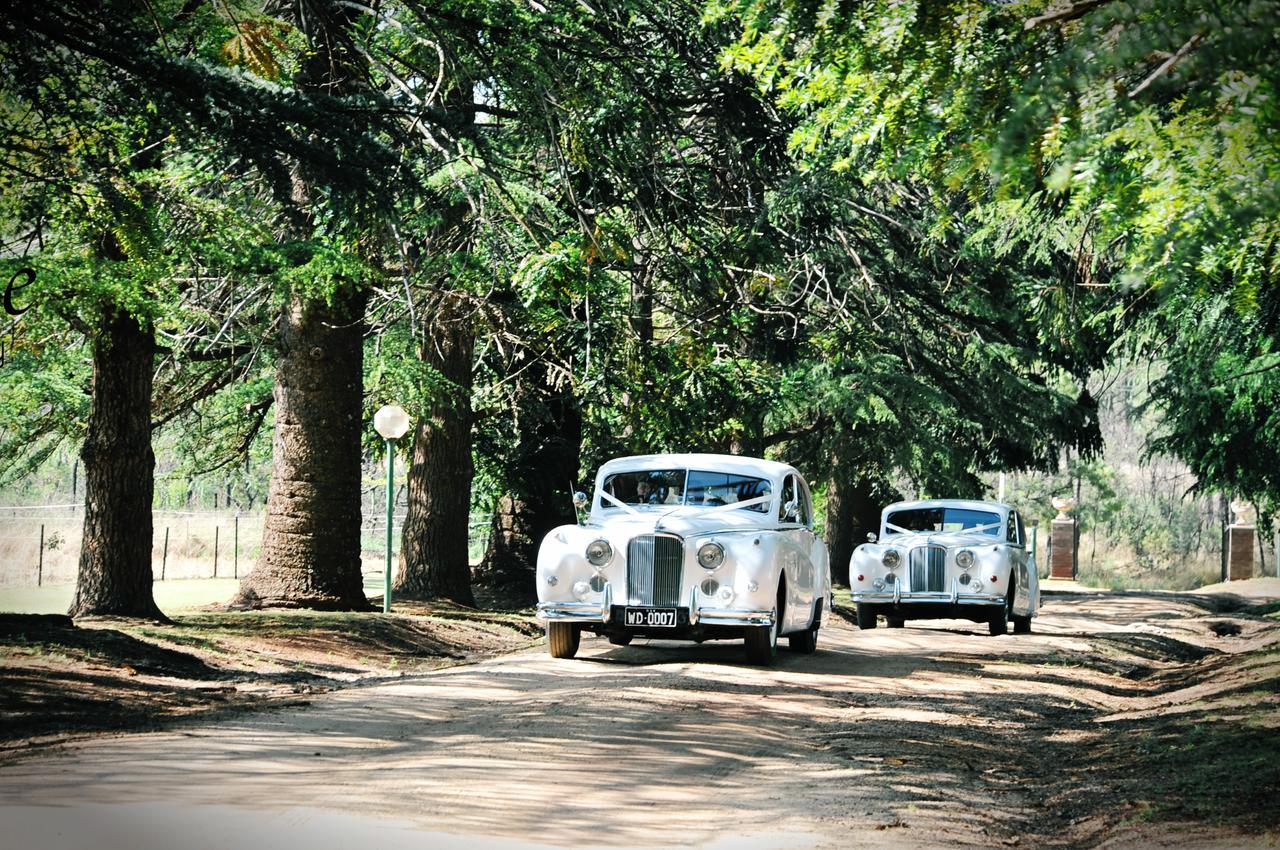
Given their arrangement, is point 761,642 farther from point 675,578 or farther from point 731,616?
point 675,578

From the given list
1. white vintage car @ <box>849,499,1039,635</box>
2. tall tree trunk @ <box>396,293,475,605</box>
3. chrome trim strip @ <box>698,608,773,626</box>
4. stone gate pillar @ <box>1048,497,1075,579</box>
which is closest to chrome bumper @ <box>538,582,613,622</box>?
chrome trim strip @ <box>698,608,773,626</box>

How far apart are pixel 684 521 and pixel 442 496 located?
851 centimetres

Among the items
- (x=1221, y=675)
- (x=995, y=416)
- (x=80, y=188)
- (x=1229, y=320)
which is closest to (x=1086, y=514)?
(x=995, y=416)

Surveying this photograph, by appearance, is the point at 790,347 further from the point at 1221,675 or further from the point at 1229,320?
the point at 1221,675

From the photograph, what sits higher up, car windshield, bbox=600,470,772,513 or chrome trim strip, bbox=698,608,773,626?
car windshield, bbox=600,470,772,513

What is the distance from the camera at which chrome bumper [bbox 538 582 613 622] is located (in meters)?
15.1

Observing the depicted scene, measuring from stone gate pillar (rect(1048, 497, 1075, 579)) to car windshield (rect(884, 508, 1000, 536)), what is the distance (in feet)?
96.9

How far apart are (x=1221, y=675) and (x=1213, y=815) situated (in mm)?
9090

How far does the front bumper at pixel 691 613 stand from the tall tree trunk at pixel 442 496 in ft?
26.6

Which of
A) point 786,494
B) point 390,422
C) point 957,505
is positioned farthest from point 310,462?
point 957,505

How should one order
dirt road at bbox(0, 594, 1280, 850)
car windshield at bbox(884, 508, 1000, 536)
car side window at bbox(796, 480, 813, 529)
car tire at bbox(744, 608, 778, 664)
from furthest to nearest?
car windshield at bbox(884, 508, 1000, 536) < car side window at bbox(796, 480, 813, 529) < car tire at bbox(744, 608, 778, 664) < dirt road at bbox(0, 594, 1280, 850)

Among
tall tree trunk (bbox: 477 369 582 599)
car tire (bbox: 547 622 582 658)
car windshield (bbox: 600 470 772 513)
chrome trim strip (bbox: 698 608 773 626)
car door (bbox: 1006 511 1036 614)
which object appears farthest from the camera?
tall tree trunk (bbox: 477 369 582 599)

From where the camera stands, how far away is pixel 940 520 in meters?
23.2

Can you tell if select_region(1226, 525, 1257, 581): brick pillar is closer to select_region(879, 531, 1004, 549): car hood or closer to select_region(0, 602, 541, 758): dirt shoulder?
select_region(879, 531, 1004, 549): car hood
